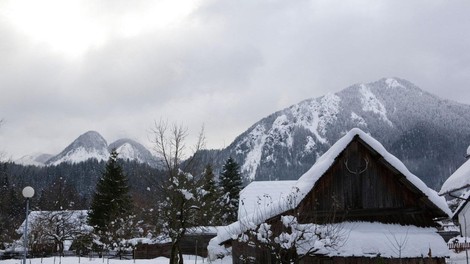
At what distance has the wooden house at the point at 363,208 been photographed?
588 inches

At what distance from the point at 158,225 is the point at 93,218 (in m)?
32.4

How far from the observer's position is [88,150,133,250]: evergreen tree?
4959cm

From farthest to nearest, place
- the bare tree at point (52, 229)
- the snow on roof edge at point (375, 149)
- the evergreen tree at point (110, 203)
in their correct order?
the evergreen tree at point (110, 203), the bare tree at point (52, 229), the snow on roof edge at point (375, 149)

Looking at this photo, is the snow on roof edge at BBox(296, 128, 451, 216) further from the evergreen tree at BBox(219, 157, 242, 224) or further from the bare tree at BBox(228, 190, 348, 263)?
the evergreen tree at BBox(219, 157, 242, 224)

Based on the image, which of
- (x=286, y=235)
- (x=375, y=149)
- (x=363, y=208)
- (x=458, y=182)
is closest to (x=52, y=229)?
(x=363, y=208)

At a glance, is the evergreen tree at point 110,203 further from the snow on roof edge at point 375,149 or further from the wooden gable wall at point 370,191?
the snow on roof edge at point 375,149

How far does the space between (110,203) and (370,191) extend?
4199 centimetres

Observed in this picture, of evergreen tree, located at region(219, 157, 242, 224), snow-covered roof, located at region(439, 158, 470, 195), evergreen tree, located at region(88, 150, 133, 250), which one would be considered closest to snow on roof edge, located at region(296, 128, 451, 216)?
snow-covered roof, located at region(439, 158, 470, 195)

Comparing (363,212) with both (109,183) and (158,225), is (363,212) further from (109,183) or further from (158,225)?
(109,183)

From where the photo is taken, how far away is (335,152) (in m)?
16.4

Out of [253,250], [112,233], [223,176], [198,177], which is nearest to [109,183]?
[112,233]

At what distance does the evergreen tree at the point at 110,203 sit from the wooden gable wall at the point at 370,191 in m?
35.9

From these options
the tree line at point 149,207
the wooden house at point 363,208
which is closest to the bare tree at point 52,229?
the tree line at point 149,207

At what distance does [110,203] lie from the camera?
53469 mm
